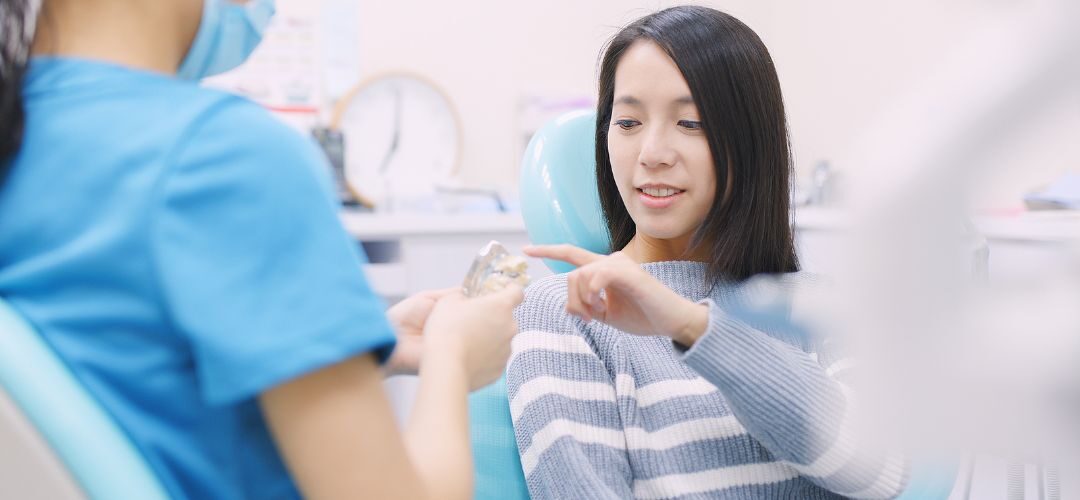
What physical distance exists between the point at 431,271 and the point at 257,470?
190 cm

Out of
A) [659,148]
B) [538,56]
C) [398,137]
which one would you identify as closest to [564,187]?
[659,148]

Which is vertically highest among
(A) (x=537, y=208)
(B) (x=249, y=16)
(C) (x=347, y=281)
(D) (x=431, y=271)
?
(B) (x=249, y=16)

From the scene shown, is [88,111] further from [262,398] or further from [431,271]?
[431,271]

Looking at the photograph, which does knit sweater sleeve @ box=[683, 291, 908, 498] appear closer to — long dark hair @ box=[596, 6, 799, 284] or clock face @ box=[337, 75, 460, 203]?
long dark hair @ box=[596, 6, 799, 284]

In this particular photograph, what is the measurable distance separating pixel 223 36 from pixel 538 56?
2.43 m

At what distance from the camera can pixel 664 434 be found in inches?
37.6

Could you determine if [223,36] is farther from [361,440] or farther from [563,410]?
[563,410]

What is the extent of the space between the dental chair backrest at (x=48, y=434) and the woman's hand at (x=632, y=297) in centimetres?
47

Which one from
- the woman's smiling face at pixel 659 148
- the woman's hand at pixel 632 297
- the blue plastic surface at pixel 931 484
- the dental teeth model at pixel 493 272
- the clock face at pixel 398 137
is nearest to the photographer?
the dental teeth model at pixel 493 272

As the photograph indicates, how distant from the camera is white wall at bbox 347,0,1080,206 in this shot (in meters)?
2.80

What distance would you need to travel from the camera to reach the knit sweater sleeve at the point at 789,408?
0.83m

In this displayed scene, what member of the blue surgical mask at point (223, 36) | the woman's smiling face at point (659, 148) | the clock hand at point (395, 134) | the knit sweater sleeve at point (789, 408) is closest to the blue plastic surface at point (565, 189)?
the woman's smiling face at point (659, 148)

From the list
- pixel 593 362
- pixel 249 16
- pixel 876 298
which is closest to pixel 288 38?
pixel 593 362

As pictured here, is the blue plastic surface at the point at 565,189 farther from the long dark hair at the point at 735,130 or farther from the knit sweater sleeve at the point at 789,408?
the knit sweater sleeve at the point at 789,408
